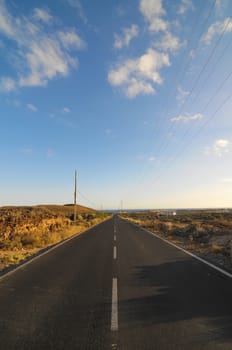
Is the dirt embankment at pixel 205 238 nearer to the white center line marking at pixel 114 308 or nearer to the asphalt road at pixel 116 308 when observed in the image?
the asphalt road at pixel 116 308

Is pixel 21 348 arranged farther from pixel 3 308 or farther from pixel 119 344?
pixel 3 308

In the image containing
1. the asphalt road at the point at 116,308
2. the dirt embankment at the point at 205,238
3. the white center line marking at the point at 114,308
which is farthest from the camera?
the dirt embankment at the point at 205,238

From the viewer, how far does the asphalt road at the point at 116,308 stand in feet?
13.2

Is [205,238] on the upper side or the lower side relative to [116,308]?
lower

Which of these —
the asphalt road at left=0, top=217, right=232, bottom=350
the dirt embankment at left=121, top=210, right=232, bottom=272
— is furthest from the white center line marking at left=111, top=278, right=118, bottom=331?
the dirt embankment at left=121, top=210, right=232, bottom=272

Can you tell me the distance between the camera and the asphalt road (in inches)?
158

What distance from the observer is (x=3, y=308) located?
545 centimetres

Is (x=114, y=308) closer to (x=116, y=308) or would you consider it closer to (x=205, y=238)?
(x=116, y=308)

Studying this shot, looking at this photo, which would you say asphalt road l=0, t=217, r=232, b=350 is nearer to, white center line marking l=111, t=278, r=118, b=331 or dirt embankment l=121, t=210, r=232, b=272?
white center line marking l=111, t=278, r=118, b=331

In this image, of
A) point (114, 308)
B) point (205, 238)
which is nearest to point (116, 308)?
point (114, 308)

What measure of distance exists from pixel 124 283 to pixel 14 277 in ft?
11.9

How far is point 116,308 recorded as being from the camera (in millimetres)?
5355

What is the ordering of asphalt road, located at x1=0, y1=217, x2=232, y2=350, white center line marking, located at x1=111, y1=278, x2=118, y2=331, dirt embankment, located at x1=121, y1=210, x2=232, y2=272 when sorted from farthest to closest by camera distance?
dirt embankment, located at x1=121, y1=210, x2=232, y2=272, white center line marking, located at x1=111, y1=278, x2=118, y2=331, asphalt road, located at x1=0, y1=217, x2=232, y2=350

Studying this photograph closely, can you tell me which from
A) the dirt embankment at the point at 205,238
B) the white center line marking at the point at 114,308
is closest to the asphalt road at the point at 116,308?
the white center line marking at the point at 114,308
